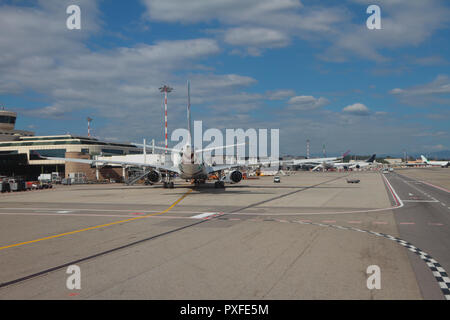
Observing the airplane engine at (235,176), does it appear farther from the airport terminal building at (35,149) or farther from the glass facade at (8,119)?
the glass facade at (8,119)

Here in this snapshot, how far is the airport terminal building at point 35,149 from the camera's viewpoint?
94438mm

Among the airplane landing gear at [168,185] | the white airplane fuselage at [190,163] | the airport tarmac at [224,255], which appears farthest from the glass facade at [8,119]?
the airport tarmac at [224,255]

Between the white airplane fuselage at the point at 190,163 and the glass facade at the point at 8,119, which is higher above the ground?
the glass facade at the point at 8,119

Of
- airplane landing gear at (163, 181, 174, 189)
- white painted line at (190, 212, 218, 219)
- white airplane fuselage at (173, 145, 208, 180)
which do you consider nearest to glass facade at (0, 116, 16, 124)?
airplane landing gear at (163, 181, 174, 189)

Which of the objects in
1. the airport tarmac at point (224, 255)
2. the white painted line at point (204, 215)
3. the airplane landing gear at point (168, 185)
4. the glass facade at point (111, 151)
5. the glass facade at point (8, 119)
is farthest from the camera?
the glass facade at point (8, 119)

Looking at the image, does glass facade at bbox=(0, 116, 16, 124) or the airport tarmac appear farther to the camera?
glass facade at bbox=(0, 116, 16, 124)

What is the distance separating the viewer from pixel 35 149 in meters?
108

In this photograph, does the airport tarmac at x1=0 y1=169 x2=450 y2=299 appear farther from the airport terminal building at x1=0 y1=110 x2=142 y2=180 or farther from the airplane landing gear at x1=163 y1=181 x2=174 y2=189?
the airport terminal building at x1=0 y1=110 x2=142 y2=180

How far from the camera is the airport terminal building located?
9444cm

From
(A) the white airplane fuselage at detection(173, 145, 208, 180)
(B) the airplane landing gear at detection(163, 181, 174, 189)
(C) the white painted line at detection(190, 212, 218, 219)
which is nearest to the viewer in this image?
(C) the white painted line at detection(190, 212, 218, 219)

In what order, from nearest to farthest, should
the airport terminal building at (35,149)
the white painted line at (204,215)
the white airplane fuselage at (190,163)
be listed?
the white painted line at (204,215), the white airplane fuselage at (190,163), the airport terminal building at (35,149)

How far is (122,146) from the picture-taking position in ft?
401
